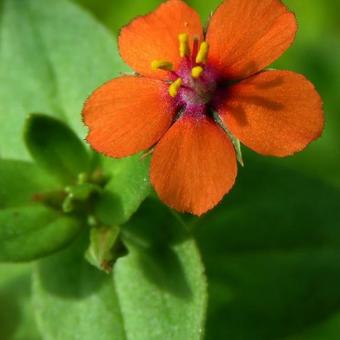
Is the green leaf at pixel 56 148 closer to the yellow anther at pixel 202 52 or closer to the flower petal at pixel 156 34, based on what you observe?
the flower petal at pixel 156 34

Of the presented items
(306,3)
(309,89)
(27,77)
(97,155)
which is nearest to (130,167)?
(97,155)

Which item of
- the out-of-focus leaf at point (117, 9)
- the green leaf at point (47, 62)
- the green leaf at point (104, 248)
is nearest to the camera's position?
the green leaf at point (104, 248)

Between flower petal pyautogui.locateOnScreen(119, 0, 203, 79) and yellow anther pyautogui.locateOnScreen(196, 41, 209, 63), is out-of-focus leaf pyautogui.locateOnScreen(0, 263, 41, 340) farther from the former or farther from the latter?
yellow anther pyautogui.locateOnScreen(196, 41, 209, 63)

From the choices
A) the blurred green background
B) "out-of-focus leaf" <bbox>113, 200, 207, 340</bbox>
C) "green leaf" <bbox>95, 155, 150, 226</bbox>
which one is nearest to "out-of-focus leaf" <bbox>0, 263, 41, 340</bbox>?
the blurred green background

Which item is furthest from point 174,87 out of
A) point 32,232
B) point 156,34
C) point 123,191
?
point 32,232

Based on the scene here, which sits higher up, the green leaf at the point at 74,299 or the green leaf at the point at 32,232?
the green leaf at the point at 32,232

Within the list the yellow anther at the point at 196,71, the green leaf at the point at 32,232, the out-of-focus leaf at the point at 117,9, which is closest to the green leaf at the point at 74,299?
the green leaf at the point at 32,232

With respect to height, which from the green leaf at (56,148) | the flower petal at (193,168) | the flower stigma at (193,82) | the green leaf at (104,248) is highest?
the flower stigma at (193,82)
